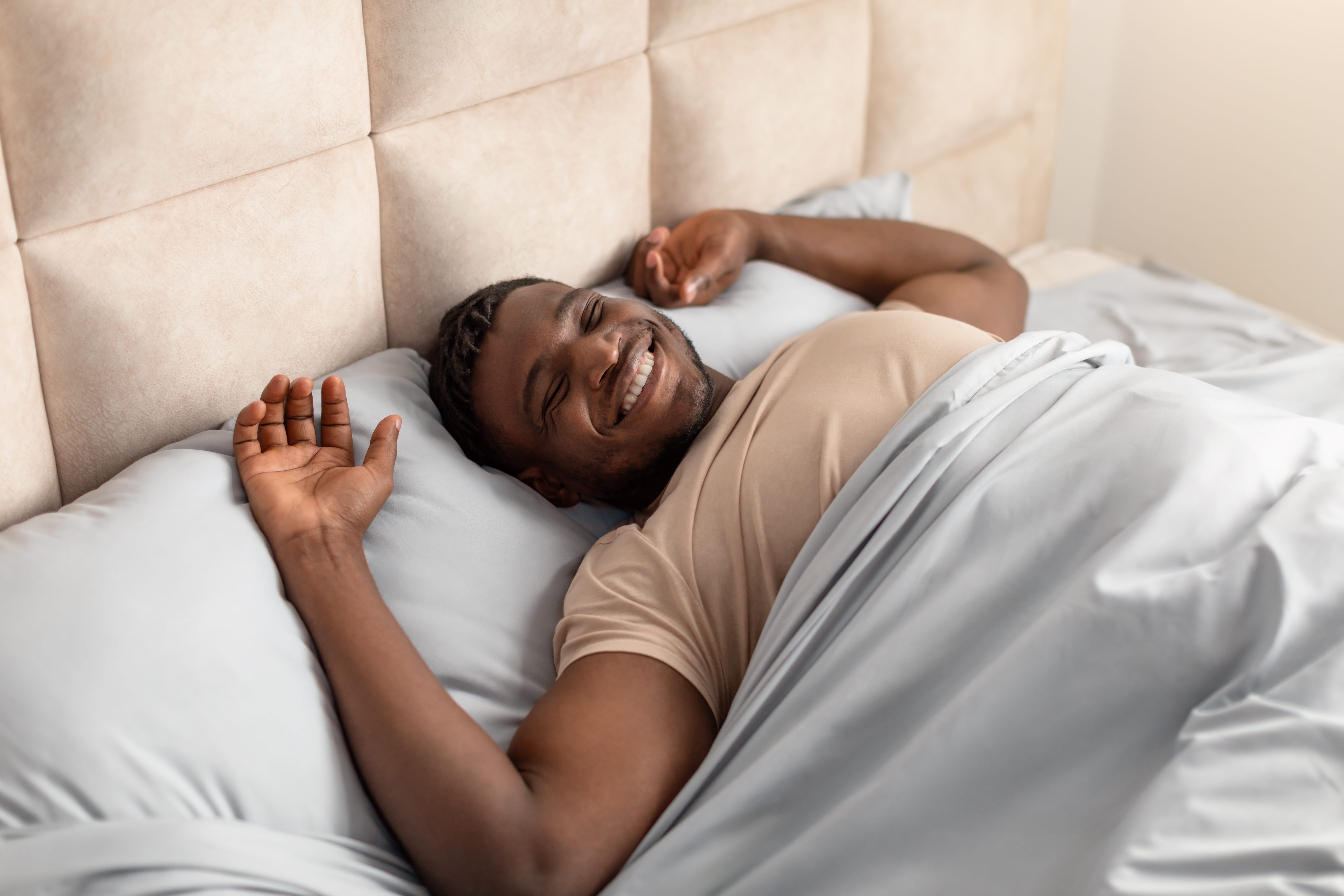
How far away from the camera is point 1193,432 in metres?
1.07

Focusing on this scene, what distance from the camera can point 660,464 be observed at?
1325 mm

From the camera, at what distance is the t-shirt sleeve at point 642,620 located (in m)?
1.06

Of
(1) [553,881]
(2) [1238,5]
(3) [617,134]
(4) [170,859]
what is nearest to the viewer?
(4) [170,859]

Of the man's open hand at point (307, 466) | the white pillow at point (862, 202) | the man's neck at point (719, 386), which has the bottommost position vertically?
the man's neck at point (719, 386)

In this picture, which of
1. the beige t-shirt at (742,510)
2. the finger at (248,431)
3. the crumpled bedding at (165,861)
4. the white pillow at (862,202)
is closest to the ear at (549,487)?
the beige t-shirt at (742,510)

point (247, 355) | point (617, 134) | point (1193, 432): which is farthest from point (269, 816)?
point (617, 134)

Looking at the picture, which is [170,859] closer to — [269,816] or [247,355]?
[269,816]

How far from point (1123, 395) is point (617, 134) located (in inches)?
31.9

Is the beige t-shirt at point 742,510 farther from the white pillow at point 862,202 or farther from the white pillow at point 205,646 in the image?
the white pillow at point 862,202

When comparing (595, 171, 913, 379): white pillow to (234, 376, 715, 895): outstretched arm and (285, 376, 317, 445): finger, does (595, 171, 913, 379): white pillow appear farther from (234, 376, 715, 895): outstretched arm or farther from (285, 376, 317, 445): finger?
(234, 376, 715, 895): outstretched arm

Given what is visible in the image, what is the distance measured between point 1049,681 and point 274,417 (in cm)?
84

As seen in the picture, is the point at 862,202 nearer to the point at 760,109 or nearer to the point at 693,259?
the point at 760,109

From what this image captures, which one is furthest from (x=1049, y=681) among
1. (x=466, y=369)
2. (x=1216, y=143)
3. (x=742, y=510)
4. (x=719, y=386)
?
(x=1216, y=143)

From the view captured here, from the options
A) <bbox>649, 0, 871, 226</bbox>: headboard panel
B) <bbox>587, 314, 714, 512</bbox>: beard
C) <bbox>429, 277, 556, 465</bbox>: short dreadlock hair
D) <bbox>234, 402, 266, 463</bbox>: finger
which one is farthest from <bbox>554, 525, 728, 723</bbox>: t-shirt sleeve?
<bbox>649, 0, 871, 226</bbox>: headboard panel
